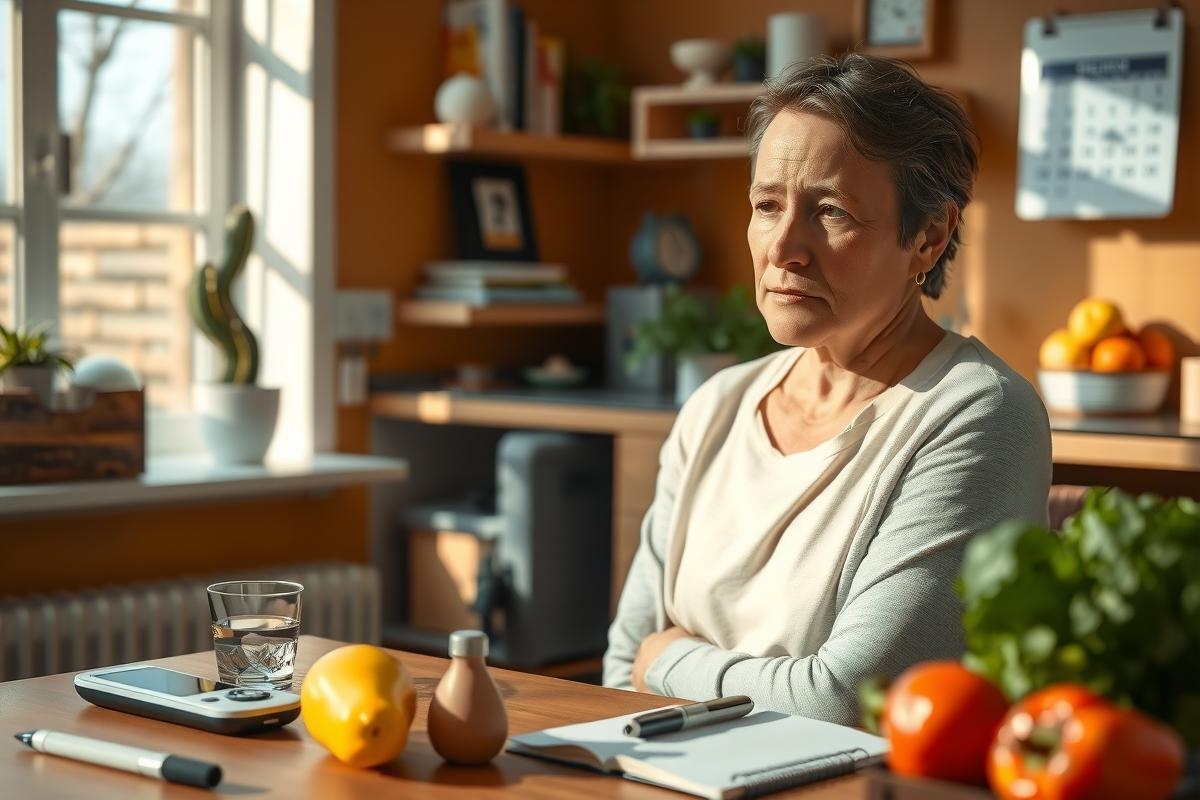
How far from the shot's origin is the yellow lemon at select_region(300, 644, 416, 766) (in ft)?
3.97

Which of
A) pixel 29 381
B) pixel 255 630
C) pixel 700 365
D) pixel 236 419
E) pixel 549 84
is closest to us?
pixel 255 630

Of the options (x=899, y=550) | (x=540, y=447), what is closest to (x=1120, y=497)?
(x=899, y=550)

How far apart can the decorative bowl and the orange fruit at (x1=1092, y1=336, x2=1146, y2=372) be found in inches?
48.8

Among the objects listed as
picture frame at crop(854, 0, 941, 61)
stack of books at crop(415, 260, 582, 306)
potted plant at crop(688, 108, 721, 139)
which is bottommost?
stack of books at crop(415, 260, 582, 306)

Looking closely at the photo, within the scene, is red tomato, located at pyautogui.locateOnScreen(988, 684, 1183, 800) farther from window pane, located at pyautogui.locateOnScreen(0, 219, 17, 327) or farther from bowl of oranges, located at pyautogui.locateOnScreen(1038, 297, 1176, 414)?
window pane, located at pyautogui.locateOnScreen(0, 219, 17, 327)

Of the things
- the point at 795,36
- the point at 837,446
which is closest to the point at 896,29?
the point at 795,36

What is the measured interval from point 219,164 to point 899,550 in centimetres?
247

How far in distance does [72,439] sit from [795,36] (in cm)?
193

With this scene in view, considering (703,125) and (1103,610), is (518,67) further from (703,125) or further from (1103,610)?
(1103,610)

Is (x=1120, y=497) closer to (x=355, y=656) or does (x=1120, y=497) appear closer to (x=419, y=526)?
(x=355, y=656)

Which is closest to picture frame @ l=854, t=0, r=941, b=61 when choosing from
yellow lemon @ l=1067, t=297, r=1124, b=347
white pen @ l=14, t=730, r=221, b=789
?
yellow lemon @ l=1067, t=297, r=1124, b=347

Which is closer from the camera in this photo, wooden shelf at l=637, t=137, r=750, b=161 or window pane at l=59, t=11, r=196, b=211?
window pane at l=59, t=11, r=196, b=211

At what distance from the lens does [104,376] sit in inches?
122

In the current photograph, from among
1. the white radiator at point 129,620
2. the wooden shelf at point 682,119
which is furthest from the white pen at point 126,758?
the wooden shelf at point 682,119
